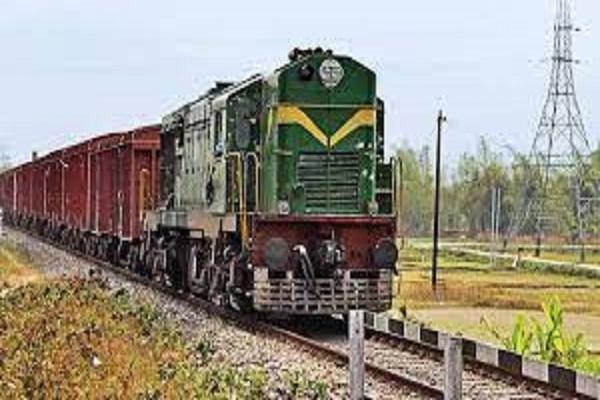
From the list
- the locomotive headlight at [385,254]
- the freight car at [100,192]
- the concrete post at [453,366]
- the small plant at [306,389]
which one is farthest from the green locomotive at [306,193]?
the freight car at [100,192]

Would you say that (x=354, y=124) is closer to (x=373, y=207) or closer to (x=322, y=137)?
(x=322, y=137)

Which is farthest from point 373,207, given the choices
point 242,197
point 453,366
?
point 453,366

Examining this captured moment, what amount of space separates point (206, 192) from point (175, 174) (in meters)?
4.56

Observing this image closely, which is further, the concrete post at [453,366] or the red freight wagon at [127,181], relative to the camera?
the red freight wagon at [127,181]

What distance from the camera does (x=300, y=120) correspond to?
62.1ft

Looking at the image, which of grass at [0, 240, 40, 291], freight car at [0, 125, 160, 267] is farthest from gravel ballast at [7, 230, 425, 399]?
freight car at [0, 125, 160, 267]

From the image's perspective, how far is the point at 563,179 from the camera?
103938mm

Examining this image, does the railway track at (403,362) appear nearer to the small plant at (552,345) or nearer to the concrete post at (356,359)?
the concrete post at (356,359)

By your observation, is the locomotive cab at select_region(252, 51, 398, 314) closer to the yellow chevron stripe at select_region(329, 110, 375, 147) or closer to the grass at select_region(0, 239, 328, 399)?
the yellow chevron stripe at select_region(329, 110, 375, 147)

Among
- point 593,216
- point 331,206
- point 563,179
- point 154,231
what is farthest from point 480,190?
point 331,206

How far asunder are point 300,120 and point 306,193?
1034mm

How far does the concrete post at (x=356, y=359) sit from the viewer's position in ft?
40.0

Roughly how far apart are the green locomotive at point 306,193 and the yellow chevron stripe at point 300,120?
1cm

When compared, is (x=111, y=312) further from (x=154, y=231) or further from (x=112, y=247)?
(x=112, y=247)
